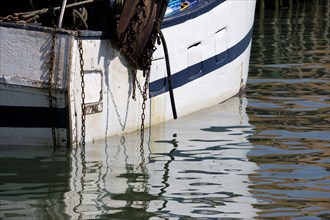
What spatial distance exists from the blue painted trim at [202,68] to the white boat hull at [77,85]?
12 millimetres

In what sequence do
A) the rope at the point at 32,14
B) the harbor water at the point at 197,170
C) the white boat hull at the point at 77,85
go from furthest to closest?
the rope at the point at 32,14, the white boat hull at the point at 77,85, the harbor water at the point at 197,170

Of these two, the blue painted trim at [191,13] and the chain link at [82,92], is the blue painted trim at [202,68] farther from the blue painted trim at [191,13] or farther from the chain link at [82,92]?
the chain link at [82,92]

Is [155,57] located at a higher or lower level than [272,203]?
higher

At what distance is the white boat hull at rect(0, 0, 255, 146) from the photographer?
9352 mm

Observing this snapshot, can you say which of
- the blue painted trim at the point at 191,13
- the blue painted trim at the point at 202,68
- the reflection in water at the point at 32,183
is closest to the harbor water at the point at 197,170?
the reflection in water at the point at 32,183

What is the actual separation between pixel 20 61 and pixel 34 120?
20.3 inches

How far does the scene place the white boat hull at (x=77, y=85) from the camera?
935 cm

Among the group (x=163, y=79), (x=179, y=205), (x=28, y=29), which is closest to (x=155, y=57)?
(x=163, y=79)

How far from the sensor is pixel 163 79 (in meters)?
11.0

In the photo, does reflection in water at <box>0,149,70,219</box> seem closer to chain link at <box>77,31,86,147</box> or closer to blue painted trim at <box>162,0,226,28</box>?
chain link at <box>77,31,86,147</box>

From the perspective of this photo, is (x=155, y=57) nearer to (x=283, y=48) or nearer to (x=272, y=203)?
(x=272, y=203)

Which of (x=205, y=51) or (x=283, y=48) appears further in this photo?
(x=283, y=48)

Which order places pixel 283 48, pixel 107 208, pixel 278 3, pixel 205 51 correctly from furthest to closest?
pixel 278 3 → pixel 283 48 → pixel 205 51 → pixel 107 208

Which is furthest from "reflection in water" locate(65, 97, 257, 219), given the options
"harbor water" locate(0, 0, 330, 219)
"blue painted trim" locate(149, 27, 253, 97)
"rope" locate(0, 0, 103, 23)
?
"rope" locate(0, 0, 103, 23)
